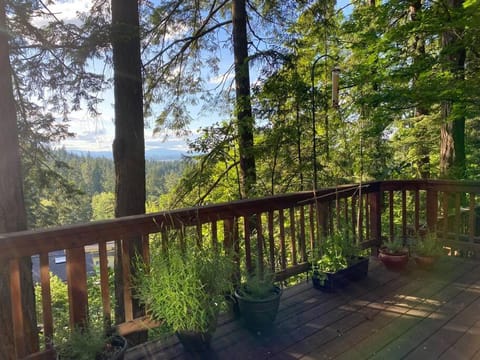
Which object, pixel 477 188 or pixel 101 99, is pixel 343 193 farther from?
pixel 101 99

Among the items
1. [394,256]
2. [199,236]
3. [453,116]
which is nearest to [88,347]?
[199,236]

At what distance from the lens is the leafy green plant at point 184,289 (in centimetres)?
201

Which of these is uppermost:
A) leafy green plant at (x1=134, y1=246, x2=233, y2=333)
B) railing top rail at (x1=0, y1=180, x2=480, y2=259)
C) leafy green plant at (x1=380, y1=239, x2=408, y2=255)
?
railing top rail at (x1=0, y1=180, x2=480, y2=259)

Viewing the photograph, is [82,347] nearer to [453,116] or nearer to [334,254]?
[334,254]

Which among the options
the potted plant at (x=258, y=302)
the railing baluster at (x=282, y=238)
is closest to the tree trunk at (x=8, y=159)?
the potted plant at (x=258, y=302)

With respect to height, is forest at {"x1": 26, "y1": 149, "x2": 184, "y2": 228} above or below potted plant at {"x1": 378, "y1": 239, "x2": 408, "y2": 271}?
above

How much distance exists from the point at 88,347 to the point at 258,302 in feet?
3.59

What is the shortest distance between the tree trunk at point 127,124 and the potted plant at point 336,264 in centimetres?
203

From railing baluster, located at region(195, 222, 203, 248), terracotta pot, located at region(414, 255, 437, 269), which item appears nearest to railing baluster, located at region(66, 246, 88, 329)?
railing baluster, located at region(195, 222, 203, 248)

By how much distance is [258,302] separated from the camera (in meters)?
2.34

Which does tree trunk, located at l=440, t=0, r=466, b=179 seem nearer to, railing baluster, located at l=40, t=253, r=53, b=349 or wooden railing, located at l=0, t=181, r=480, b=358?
wooden railing, located at l=0, t=181, r=480, b=358

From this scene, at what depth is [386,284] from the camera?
3201mm

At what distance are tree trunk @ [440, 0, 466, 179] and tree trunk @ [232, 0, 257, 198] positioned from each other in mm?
3270

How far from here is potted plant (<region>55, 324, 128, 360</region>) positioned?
5.91ft
